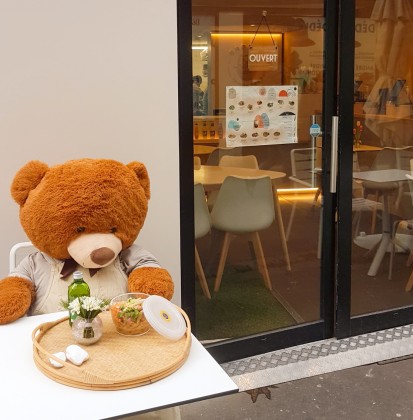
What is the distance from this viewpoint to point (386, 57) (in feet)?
12.5

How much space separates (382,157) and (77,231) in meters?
2.43

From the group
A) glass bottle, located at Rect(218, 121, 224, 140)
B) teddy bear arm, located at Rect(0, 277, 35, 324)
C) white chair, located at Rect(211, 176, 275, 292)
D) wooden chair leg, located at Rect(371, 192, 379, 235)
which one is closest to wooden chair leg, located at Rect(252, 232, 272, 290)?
white chair, located at Rect(211, 176, 275, 292)

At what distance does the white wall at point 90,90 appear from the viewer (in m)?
2.80

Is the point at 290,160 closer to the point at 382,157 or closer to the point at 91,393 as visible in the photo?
the point at 382,157

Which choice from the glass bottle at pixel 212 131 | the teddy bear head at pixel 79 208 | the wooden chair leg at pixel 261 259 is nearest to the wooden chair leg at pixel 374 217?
the wooden chair leg at pixel 261 259

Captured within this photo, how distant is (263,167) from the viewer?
11.9 ft

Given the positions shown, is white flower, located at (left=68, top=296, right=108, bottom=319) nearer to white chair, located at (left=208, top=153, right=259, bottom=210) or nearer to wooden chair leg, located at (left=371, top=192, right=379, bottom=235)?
white chair, located at (left=208, top=153, right=259, bottom=210)

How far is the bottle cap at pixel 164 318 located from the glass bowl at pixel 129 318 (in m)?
0.05

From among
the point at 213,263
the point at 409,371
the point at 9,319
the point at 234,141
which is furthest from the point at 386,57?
the point at 9,319

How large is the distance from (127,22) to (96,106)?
43 centimetres

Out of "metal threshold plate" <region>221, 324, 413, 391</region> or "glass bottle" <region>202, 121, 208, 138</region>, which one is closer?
"glass bottle" <region>202, 121, 208, 138</region>

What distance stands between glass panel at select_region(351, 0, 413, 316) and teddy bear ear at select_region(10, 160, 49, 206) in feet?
6.82

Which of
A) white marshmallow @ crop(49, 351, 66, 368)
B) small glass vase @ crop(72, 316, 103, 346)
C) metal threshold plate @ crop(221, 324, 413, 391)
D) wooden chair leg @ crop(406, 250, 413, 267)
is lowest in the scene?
metal threshold plate @ crop(221, 324, 413, 391)

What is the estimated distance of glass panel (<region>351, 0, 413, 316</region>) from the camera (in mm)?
3725
